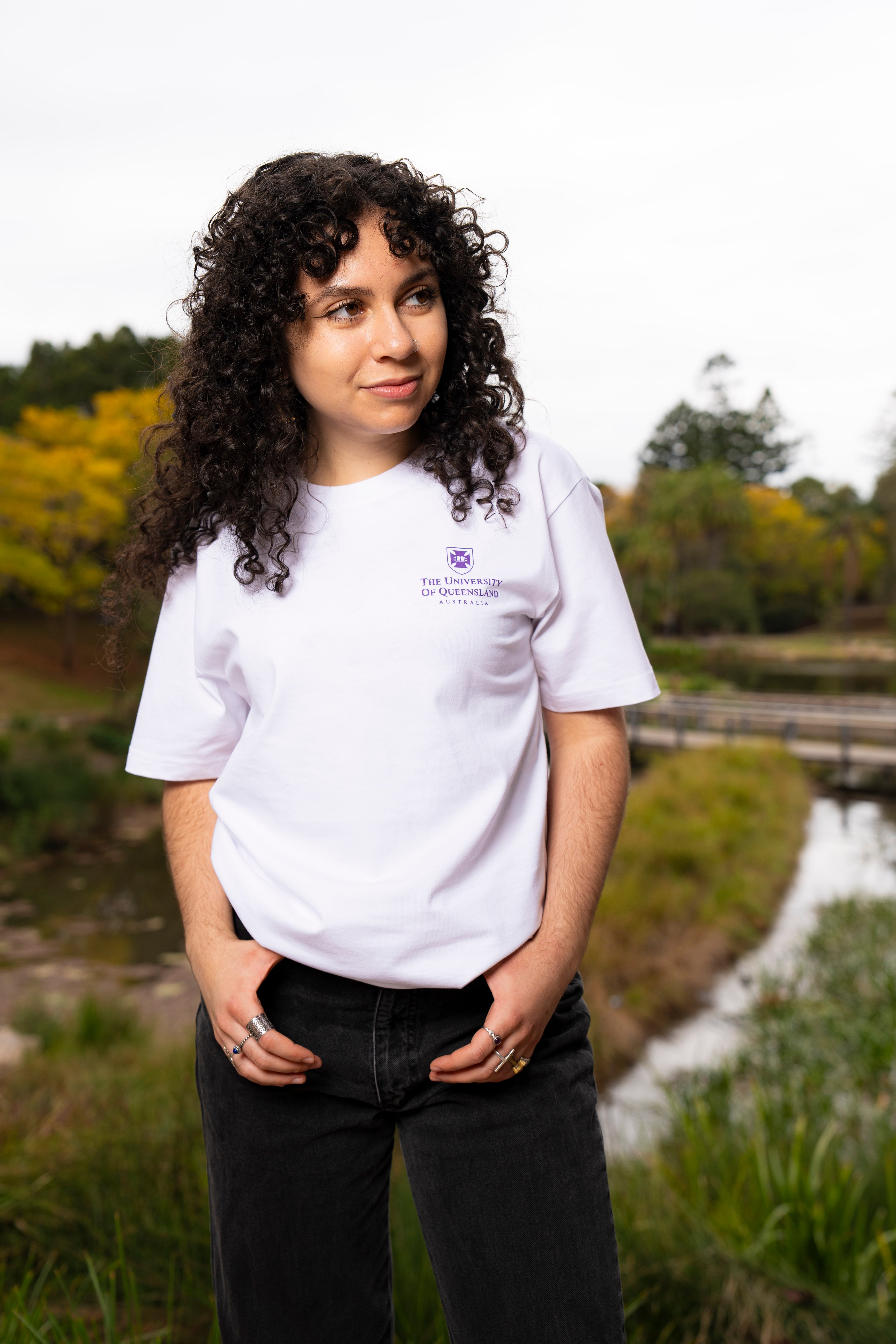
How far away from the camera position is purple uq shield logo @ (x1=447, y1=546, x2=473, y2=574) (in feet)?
3.68

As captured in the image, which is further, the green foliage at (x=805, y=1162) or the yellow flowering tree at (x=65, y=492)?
the yellow flowering tree at (x=65, y=492)

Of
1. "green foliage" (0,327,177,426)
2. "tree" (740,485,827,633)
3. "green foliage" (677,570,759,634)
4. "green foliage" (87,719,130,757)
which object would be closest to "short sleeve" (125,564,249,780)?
"green foliage" (87,719,130,757)

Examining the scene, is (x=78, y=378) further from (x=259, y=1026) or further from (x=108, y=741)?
(x=259, y=1026)

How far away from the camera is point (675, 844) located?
8820 mm

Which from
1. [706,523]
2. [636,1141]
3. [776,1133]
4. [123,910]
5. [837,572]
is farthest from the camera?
[837,572]

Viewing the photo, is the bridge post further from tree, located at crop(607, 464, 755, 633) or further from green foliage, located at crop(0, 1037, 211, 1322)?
tree, located at crop(607, 464, 755, 633)

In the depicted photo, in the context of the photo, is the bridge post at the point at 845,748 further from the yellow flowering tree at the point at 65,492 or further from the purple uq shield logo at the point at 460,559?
the purple uq shield logo at the point at 460,559

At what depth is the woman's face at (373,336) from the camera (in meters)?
1.12

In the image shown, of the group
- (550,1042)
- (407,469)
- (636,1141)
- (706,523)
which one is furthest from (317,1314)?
(706,523)

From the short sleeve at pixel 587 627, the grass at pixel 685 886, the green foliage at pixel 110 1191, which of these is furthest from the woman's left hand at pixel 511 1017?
the grass at pixel 685 886

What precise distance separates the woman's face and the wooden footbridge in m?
11.9

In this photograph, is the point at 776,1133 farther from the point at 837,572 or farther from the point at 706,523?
the point at 837,572

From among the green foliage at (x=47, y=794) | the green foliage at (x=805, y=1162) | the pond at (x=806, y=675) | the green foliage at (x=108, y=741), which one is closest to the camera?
the green foliage at (x=805, y=1162)

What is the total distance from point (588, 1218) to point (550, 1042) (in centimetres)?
18
